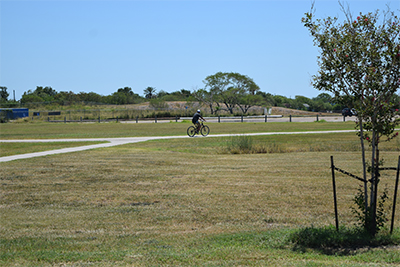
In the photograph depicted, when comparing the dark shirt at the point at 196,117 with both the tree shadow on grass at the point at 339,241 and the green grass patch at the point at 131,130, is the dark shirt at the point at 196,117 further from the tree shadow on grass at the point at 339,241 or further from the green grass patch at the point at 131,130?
the tree shadow on grass at the point at 339,241

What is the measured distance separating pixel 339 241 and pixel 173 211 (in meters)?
3.77

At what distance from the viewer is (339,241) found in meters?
7.17

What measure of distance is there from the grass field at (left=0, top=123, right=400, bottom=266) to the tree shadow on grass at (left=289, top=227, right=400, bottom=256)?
0.07 metres

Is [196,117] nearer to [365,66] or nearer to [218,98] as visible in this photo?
[365,66]

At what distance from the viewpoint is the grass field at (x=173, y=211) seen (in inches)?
260

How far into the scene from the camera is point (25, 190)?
1188cm

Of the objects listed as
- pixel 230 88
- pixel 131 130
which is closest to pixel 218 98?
pixel 230 88

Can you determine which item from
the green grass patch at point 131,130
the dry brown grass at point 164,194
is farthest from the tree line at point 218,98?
the dry brown grass at point 164,194

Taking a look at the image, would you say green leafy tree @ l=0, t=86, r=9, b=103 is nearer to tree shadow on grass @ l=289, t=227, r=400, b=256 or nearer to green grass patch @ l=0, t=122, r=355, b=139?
green grass patch @ l=0, t=122, r=355, b=139

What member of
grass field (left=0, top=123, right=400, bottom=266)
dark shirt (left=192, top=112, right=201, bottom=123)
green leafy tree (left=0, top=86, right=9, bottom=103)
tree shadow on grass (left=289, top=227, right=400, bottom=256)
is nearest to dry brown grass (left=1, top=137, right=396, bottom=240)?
grass field (left=0, top=123, right=400, bottom=266)

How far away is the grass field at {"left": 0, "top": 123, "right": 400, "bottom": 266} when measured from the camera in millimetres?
6602

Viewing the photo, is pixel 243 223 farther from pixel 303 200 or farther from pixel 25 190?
pixel 25 190

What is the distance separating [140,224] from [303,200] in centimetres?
413

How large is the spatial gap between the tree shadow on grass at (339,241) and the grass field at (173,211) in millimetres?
69
